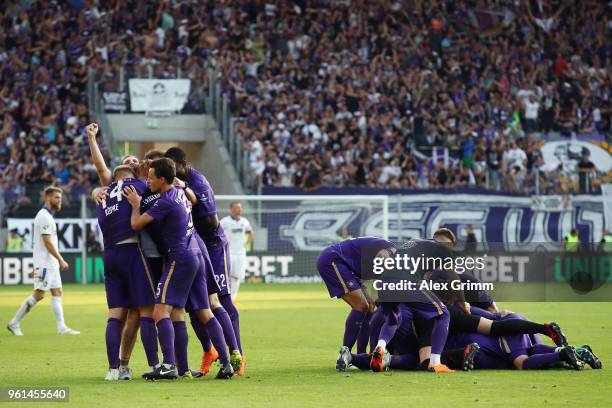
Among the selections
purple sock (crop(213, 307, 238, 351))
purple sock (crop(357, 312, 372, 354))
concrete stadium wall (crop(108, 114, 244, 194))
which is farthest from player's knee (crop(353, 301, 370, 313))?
concrete stadium wall (crop(108, 114, 244, 194))

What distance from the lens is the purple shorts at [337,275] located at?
1354 centimetres

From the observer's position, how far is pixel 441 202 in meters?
39.9

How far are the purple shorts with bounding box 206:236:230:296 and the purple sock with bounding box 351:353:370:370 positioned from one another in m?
1.61

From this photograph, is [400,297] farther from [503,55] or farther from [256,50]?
[503,55]

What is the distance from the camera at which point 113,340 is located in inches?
490

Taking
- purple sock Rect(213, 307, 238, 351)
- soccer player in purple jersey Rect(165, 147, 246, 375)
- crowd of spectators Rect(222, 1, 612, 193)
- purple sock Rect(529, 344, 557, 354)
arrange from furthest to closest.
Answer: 1. crowd of spectators Rect(222, 1, 612, 193)
2. purple sock Rect(529, 344, 557, 354)
3. purple sock Rect(213, 307, 238, 351)
4. soccer player in purple jersey Rect(165, 147, 246, 375)

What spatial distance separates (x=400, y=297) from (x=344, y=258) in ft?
2.58

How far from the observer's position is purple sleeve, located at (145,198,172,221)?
39.8 ft

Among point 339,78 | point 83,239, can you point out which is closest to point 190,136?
point 339,78

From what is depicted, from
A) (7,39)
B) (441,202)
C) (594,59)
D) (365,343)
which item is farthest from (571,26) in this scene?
(365,343)

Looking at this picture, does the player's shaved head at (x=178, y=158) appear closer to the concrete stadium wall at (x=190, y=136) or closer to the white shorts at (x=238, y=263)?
the white shorts at (x=238, y=263)

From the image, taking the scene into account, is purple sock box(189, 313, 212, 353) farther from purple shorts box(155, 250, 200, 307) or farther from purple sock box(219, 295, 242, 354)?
purple shorts box(155, 250, 200, 307)

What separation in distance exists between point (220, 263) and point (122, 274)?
1411 mm

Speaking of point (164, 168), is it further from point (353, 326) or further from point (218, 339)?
point (353, 326)
